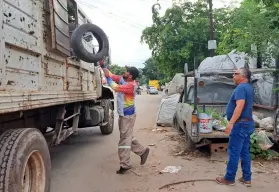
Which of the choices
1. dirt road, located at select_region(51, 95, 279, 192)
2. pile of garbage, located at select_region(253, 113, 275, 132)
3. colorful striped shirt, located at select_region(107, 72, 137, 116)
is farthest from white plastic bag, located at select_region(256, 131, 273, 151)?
colorful striped shirt, located at select_region(107, 72, 137, 116)

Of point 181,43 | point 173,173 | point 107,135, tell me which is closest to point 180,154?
point 173,173

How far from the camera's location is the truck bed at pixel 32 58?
111 inches

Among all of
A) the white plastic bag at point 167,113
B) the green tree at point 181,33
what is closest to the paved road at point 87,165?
the white plastic bag at point 167,113

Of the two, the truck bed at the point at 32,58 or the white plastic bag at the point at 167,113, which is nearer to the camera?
the truck bed at the point at 32,58

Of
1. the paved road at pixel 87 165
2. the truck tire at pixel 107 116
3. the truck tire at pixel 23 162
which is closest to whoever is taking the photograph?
the truck tire at pixel 23 162

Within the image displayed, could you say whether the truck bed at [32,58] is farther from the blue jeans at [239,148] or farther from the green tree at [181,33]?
the green tree at [181,33]

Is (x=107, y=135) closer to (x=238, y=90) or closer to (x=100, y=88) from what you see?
(x=100, y=88)

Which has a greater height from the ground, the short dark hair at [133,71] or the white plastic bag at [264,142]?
the short dark hair at [133,71]

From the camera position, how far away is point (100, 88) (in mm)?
7629

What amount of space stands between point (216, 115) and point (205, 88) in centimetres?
108

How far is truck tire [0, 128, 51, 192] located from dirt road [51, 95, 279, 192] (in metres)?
1.39

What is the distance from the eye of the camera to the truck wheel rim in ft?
10.4

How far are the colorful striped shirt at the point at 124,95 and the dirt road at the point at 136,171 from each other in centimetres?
96

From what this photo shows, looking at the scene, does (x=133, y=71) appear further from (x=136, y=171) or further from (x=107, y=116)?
(x=107, y=116)
